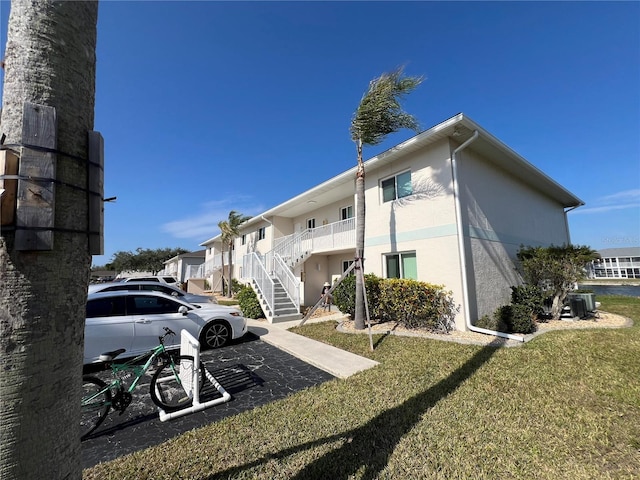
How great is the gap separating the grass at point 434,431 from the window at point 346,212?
33.5 ft

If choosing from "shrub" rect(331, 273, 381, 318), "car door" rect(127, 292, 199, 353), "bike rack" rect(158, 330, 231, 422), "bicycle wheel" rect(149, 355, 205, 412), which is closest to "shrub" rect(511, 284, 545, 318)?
Answer: "shrub" rect(331, 273, 381, 318)

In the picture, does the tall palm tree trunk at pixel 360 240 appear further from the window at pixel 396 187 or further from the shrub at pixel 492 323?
the shrub at pixel 492 323

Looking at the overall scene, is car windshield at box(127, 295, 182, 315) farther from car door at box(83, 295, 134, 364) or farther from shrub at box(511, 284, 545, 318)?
shrub at box(511, 284, 545, 318)

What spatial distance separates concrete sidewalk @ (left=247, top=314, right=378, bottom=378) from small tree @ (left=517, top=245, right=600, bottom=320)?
7.76 m

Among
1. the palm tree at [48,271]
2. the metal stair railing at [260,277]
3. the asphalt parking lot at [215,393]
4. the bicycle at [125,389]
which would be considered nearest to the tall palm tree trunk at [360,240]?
the asphalt parking lot at [215,393]

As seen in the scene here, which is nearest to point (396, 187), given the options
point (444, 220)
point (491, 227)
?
point (444, 220)

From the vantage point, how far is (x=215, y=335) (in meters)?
7.29

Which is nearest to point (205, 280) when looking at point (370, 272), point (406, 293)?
point (370, 272)

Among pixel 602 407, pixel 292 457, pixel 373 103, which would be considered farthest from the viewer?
pixel 373 103

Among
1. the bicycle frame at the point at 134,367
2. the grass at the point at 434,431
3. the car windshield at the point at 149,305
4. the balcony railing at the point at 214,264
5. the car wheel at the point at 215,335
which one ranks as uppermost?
the balcony railing at the point at 214,264

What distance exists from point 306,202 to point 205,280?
17.9 meters

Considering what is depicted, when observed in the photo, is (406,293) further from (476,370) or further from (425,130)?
(425,130)

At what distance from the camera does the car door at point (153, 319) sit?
243 inches

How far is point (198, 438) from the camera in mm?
3428
